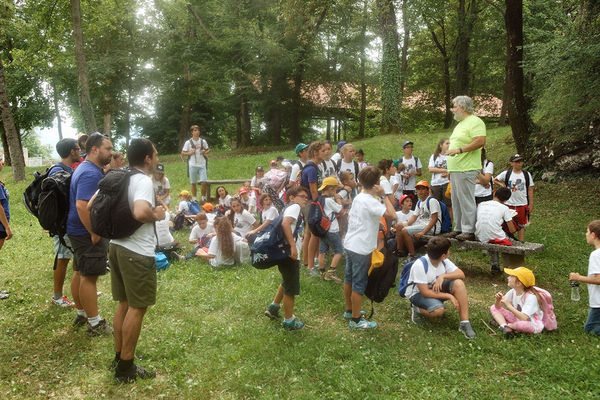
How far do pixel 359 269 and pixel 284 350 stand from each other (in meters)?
1.19

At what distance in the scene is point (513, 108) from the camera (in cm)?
1195

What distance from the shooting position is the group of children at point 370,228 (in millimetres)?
4645

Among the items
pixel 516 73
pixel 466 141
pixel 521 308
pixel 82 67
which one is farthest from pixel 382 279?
pixel 82 67

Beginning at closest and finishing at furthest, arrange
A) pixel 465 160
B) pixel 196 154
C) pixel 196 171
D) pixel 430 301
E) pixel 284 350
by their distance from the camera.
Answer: pixel 284 350 < pixel 430 301 < pixel 465 160 < pixel 196 154 < pixel 196 171

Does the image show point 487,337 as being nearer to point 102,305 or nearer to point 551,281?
point 551,281

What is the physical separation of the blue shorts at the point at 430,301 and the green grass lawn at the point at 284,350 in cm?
26

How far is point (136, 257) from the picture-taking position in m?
3.46

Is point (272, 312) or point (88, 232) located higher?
point (88, 232)

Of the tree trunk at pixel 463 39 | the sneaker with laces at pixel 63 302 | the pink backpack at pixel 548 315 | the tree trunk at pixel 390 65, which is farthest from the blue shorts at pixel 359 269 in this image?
the tree trunk at pixel 463 39

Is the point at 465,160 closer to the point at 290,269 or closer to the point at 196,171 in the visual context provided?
the point at 290,269

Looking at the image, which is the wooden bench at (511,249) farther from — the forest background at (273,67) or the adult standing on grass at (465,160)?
the forest background at (273,67)

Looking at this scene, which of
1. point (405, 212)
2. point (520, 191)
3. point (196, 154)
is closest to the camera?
point (520, 191)

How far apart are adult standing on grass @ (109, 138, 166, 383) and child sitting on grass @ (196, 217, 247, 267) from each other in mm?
3561

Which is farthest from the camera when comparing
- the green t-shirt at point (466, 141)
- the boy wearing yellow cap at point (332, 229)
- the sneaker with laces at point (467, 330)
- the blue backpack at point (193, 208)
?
the blue backpack at point (193, 208)
